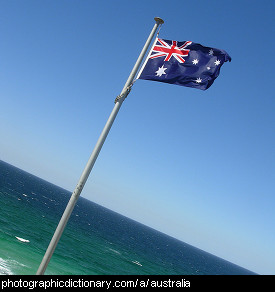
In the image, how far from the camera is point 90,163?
27.1 ft

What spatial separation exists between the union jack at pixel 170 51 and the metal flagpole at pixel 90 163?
617 mm

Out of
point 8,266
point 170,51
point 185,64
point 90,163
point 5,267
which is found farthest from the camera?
point 8,266

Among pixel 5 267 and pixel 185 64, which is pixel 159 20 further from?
pixel 5 267

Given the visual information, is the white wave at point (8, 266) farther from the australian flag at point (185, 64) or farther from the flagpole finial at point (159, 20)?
the flagpole finial at point (159, 20)

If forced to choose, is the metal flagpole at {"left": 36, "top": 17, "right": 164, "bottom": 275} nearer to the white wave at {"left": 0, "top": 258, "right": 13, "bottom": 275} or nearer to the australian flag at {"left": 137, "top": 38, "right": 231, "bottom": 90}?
the australian flag at {"left": 137, "top": 38, "right": 231, "bottom": 90}

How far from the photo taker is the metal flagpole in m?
7.48

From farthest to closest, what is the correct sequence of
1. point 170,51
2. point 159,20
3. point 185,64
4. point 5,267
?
point 5,267
point 170,51
point 185,64
point 159,20

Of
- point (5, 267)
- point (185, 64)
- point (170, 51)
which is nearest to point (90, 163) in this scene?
point (185, 64)

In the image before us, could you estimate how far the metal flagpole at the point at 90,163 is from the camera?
24.5ft

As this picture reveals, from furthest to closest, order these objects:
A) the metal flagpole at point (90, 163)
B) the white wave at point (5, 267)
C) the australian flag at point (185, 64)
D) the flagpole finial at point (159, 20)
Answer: the white wave at point (5, 267) < the australian flag at point (185, 64) < the flagpole finial at point (159, 20) < the metal flagpole at point (90, 163)

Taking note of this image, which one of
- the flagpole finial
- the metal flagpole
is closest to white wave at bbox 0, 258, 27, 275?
the metal flagpole

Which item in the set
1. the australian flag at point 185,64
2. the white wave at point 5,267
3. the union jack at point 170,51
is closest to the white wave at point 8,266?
the white wave at point 5,267

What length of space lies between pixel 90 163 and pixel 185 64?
15.6 ft

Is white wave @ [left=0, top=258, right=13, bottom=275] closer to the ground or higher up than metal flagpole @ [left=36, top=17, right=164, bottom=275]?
closer to the ground
